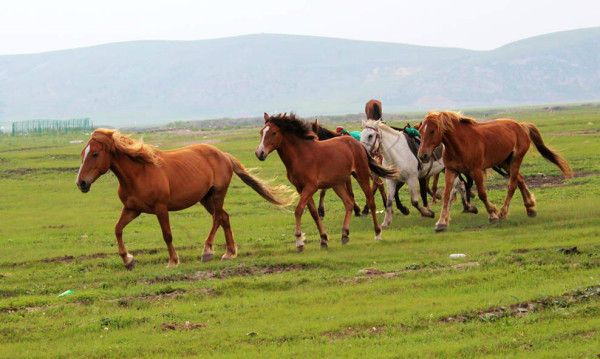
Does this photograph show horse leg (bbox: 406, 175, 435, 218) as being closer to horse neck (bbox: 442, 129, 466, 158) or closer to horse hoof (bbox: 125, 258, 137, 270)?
horse neck (bbox: 442, 129, 466, 158)

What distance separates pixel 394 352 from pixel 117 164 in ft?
21.7

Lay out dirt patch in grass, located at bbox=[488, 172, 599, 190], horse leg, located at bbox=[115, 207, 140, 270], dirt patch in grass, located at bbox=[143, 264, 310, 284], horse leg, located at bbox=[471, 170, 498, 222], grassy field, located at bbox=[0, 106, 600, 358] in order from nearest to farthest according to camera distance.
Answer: grassy field, located at bbox=[0, 106, 600, 358], dirt patch in grass, located at bbox=[143, 264, 310, 284], horse leg, located at bbox=[115, 207, 140, 270], horse leg, located at bbox=[471, 170, 498, 222], dirt patch in grass, located at bbox=[488, 172, 599, 190]

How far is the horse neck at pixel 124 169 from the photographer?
15281mm

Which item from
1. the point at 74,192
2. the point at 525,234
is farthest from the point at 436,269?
the point at 74,192

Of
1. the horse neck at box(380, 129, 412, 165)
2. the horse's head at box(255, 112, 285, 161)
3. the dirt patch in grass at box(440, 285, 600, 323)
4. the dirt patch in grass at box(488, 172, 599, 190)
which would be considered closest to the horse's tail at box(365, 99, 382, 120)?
the horse neck at box(380, 129, 412, 165)

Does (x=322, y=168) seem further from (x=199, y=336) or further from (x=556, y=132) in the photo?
(x=556, y=132)

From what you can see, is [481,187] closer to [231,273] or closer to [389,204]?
[389,204]

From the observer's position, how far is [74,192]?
32438mm

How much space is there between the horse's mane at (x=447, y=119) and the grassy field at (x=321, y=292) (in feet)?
5.60

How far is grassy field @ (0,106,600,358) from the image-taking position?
34.3ft

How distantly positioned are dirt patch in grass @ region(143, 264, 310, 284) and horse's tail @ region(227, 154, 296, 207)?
8.39ft

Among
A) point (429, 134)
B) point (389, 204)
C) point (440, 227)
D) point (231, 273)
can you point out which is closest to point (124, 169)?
point (231, 273)

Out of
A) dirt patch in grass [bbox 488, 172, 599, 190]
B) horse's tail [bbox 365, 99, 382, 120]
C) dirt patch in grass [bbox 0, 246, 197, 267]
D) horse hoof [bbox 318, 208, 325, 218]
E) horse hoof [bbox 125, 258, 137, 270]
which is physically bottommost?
dirt patch in grass [bbox 488, 172, 599, 190]

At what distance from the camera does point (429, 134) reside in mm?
17953
